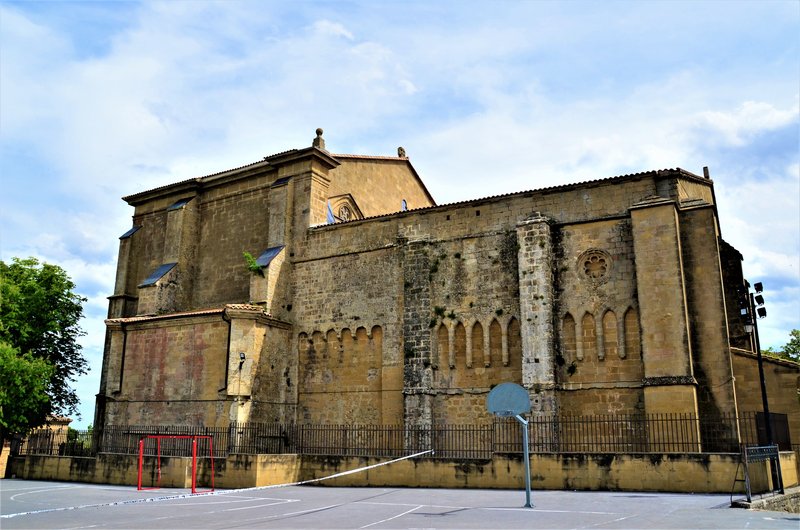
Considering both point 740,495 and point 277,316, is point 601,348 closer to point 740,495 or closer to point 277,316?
point 740,495

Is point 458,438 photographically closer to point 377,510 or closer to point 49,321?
point 377,510

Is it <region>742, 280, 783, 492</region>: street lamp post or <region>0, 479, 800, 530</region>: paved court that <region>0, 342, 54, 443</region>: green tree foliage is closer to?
<region>0, 479, 800, 530</region>: paved court

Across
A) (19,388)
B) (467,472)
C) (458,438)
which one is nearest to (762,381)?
(467,472)

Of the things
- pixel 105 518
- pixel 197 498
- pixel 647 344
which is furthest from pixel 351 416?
pixel 105 518

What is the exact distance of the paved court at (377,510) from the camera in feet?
32.7

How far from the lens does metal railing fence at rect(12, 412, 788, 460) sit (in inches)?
691

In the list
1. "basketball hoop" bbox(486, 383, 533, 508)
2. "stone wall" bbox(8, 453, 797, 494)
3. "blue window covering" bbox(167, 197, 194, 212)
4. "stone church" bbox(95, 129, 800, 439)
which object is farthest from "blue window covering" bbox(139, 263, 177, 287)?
"basketball hoop" bbox(486, 383, 533, 508)

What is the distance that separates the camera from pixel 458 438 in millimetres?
20656

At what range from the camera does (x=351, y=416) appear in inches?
897

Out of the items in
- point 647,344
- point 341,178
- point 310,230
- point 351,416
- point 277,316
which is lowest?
point 351,416

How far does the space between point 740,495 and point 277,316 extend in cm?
1624

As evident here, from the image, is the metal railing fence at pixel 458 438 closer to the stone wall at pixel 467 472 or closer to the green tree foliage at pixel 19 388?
Answer: the stone wall at pixel 467 472

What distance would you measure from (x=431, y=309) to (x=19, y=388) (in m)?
15.8

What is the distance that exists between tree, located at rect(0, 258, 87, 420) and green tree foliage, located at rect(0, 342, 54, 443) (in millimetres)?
1506
